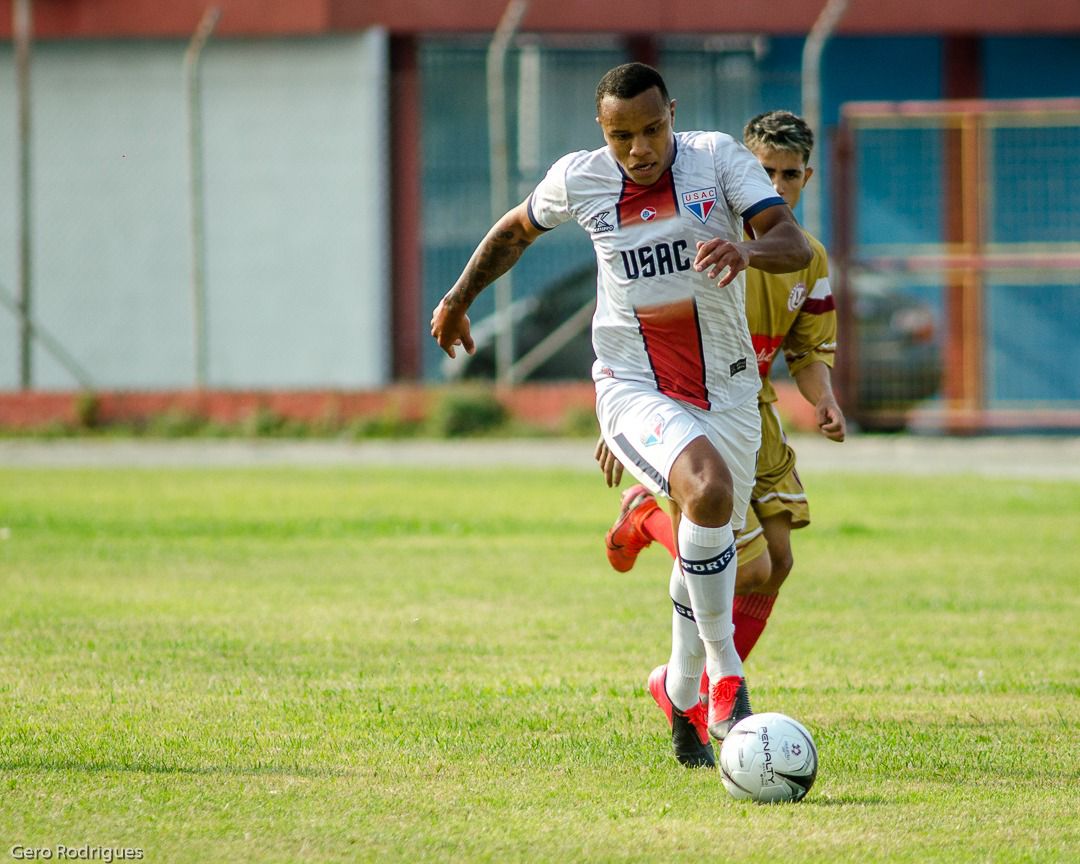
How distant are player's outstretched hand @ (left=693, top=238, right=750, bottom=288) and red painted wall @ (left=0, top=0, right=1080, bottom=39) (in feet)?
53.2

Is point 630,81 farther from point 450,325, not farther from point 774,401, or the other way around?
point 774,401

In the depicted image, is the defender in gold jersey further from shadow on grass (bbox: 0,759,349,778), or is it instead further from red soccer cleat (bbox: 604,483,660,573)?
shadow on grass (bbox: 0,759,349,778)

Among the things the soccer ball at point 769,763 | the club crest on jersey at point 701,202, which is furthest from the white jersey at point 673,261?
the soccer ball at point 769,763

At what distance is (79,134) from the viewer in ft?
69.4

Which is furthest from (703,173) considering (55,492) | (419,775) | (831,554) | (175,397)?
(175,397)

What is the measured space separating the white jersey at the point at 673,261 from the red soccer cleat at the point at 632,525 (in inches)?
30.7

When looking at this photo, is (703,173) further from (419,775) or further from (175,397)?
(175,397)

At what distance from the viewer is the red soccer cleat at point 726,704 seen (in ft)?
18.0

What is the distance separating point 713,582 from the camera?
5547mm

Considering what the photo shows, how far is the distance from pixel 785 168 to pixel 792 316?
53cm

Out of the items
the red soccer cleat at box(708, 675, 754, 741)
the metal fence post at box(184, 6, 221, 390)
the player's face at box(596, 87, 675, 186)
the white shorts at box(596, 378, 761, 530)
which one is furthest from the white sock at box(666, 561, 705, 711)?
the metal fence post at box(184, 6, 221, 390)

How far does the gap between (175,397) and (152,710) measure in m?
14.1

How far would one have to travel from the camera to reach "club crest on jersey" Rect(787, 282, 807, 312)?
6480mm

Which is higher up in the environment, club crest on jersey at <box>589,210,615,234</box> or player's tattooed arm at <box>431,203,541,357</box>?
club crest on jersey at <box>589,210,615,234</box>
